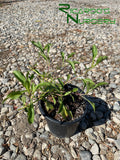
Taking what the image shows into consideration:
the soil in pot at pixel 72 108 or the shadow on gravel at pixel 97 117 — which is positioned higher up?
the soil in pot at pixel 72 108

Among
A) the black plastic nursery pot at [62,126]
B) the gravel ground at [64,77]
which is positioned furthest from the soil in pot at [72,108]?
the gravel ground at [64,77]

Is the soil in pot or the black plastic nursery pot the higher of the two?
the soil in pot

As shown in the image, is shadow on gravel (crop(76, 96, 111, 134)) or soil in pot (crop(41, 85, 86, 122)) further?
shadow on gravel (crop(76, 96, 111, 134))

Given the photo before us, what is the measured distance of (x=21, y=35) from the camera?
4.02 m

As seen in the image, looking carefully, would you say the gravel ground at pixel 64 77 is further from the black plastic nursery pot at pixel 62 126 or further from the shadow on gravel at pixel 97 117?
the black plastic nursery pot at pixel 62 126

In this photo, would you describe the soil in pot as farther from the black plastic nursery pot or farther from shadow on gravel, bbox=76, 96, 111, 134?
shadow on gravel, bbox=76, 96, 111, 134

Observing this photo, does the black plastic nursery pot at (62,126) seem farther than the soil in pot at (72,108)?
No

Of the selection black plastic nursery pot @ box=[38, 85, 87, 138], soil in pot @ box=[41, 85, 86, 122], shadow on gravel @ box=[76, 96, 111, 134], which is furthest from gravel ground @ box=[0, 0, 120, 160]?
soil in pot @ box=[41, 85, 86, 122]

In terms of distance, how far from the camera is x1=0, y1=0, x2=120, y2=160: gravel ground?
1632 millimetres

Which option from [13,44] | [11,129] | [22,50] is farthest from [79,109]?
[13,44]

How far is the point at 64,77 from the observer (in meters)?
2.62

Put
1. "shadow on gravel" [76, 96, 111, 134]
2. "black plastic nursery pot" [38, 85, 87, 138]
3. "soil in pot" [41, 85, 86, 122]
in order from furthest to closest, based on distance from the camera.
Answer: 1. "shadow on gravel" [76, 96, 111, 134]
2. "soil in pot" [41, 85, 86, 122]
3. "black plastic nursery pot" [38, 85, 87, 138]

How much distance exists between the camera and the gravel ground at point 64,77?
1.63 m

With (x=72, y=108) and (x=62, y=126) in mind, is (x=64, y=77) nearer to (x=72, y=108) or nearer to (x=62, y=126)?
(x=72, y=108)
